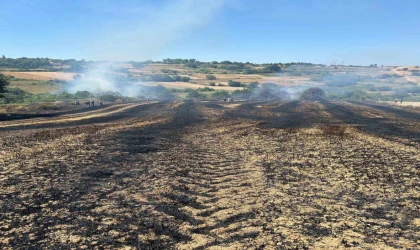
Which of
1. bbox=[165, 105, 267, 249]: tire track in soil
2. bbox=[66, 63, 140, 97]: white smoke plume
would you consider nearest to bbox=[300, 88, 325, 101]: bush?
bbox=[66, 63, 140, 97]: white smoke plume

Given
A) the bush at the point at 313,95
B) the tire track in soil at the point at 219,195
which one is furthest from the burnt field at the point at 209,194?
the bush at the point at 313,95

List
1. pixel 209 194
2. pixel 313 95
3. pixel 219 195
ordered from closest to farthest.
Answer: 1. pixel 219 195
2. pixel 209 194
3. pixel 313 95

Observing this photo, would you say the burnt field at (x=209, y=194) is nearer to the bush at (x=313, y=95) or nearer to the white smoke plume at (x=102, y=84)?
the bush at (x=313, y=95)

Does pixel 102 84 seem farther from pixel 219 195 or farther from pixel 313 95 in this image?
pixel 219 195

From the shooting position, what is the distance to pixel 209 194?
25.7 ft

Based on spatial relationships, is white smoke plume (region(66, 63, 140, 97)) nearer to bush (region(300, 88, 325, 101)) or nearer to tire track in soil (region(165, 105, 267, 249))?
bush (region(300, 88, 325, 101))

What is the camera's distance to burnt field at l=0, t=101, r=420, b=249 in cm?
558

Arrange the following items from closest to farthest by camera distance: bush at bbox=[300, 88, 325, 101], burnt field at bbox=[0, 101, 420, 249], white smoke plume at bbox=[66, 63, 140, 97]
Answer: burnt field at bbox=[0, 101, 420, 249]
bush at bbox=[300, 88, 325, 101]
white smoke plume at bbox=[66, 63, 140, 97]

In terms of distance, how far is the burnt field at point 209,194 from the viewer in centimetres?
558

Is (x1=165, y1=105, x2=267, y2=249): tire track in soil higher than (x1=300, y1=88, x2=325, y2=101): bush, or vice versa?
(x1=165, y1=105, x2=267, y2=249): tire track in soil

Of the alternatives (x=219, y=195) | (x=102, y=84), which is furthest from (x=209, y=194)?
(x=102, y=84)

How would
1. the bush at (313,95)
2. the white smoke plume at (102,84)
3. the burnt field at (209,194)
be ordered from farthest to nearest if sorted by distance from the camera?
1. the white smoke plume at (102,84)
2. the bush at (313,95)
3. the burnt field at (209,194)

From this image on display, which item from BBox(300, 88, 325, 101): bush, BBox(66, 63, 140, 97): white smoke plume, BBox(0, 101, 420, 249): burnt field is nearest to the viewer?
BBox(0, 101, 420, 249): burnt field

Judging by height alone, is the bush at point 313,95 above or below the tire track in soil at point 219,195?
below
